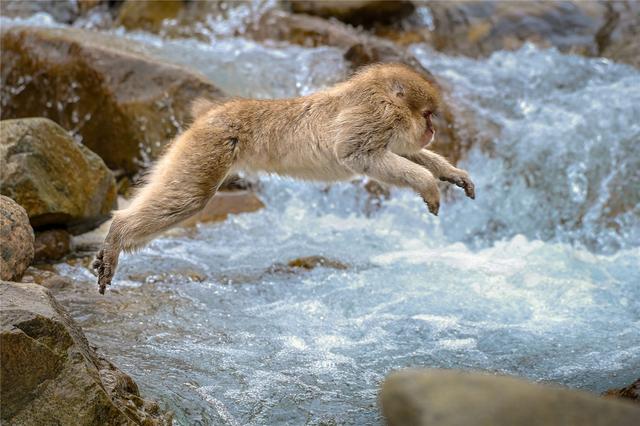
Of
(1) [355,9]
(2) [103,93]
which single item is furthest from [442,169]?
(1) [355,9]

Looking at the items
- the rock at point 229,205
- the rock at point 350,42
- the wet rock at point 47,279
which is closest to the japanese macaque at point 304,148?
the wet rock at point 47,279

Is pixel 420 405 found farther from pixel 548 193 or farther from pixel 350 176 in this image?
pixel 548 193

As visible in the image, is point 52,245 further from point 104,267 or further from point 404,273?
point 404,273

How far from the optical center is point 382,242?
27.3ft

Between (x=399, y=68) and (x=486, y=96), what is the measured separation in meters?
5.65

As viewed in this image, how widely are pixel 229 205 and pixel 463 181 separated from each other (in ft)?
13.6

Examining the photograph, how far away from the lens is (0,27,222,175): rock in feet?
31.3

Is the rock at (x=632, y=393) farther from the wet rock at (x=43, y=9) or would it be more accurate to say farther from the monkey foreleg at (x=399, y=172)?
the wet rock at (x=43, y=9)

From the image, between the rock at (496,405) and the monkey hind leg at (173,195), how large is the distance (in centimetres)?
334

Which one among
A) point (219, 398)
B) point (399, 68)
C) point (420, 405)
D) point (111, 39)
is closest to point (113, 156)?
point (111, 39)

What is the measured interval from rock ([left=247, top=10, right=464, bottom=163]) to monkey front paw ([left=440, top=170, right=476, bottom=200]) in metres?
4.23

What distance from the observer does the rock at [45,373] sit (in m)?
3.56

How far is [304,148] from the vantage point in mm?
5602

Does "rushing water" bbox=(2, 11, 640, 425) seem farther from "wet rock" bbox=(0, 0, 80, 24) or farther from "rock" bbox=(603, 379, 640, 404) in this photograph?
"wet rock" bbox=(0, 0, 80, 24)
